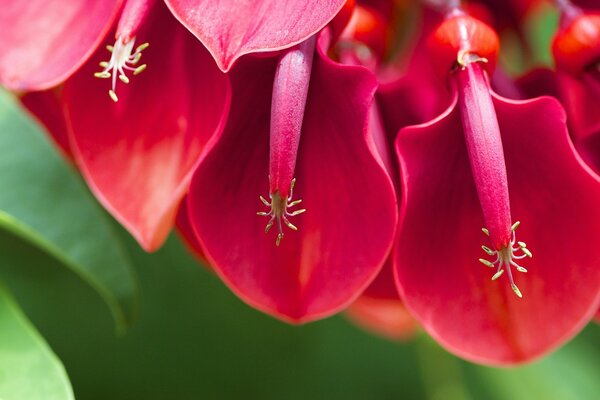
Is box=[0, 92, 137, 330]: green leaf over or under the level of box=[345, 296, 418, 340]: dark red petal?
over

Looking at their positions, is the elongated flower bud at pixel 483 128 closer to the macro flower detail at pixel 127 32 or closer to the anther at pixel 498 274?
the anther at pixel 498 274

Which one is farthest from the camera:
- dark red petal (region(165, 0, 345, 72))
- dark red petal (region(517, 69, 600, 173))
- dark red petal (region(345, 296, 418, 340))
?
dark red petal (region(345, 296, 418, 340))

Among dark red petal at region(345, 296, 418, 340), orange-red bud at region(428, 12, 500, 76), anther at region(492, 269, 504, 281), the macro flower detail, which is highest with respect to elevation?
the macro flower detail

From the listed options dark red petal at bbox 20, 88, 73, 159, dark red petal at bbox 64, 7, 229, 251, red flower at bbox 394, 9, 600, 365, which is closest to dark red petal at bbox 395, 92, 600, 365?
red flower at bbox 394, 9, 600, 365

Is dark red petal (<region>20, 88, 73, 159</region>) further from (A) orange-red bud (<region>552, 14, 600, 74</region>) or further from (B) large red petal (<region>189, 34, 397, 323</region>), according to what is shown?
(A) orange-red bud (<region>552, 14, 600, 74</region>)

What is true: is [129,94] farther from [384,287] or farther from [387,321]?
[387,321]

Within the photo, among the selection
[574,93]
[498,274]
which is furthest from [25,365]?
[574,93]

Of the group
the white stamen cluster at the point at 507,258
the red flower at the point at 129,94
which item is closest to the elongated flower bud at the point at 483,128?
the white stamen cluster at the point at 507,258
